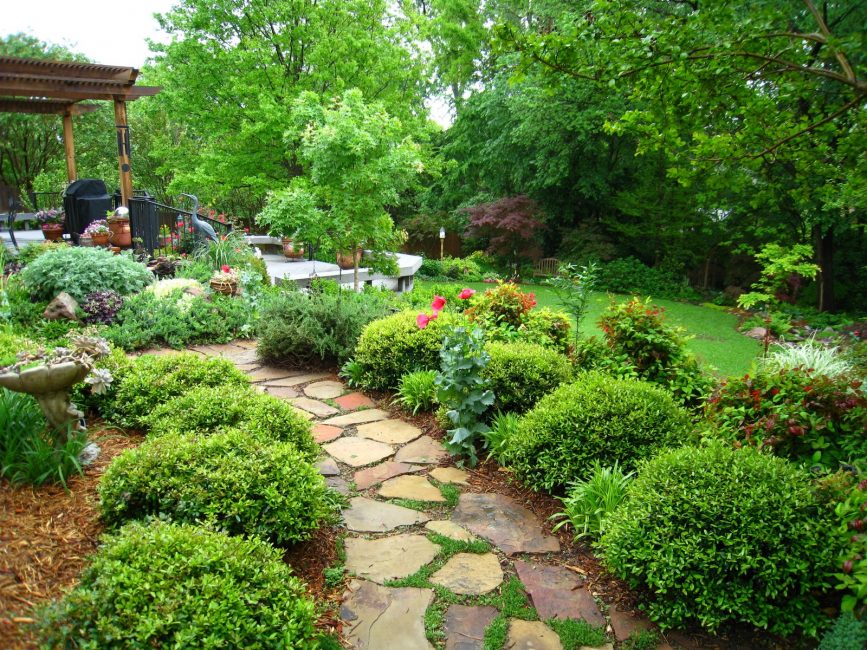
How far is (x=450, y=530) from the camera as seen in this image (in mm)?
2914

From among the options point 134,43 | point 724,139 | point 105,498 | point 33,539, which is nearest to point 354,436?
point 105,498

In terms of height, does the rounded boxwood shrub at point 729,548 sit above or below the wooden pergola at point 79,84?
below

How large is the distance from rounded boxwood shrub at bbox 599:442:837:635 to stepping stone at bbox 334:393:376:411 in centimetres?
252

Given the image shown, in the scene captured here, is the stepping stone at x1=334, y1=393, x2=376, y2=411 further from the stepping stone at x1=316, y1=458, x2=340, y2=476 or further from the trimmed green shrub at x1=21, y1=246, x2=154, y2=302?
the trimmed green shrub at x1=21, y1=246, x2=154, y2=302

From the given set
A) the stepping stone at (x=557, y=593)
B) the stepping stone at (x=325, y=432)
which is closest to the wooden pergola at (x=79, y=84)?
the stepping stone at (x=325, y=432)

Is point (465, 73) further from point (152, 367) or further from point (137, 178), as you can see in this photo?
point (152, 367)

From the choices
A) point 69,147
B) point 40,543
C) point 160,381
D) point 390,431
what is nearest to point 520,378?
point 390,431

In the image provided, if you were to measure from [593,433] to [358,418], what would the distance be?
1.89 meters

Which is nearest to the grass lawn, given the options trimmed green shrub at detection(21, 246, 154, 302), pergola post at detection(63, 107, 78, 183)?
trimmed green shrub at detection(21, 246, 154, 302)

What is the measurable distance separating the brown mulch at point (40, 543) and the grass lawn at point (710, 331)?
3.96 meters

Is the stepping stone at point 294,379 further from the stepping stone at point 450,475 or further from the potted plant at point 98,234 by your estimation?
the potted plant at point 98,234

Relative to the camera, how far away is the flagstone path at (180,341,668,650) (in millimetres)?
2227

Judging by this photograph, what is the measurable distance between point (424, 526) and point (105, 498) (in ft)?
4.79

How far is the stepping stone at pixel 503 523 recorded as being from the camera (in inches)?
111
